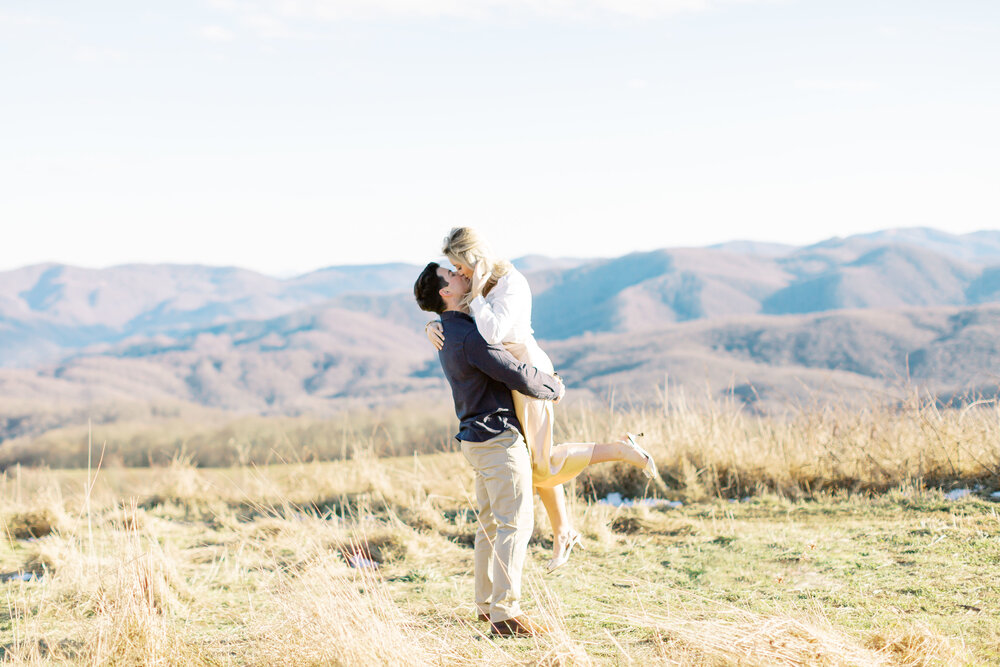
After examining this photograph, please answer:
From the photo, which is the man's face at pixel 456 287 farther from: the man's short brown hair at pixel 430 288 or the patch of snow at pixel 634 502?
the patch of snow at pixel 634 502

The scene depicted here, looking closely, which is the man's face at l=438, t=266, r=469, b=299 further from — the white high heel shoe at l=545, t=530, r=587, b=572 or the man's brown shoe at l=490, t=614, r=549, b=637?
the man's brown shoe at l=490, t=614, r=549, b=637

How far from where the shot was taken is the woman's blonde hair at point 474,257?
11.7ft

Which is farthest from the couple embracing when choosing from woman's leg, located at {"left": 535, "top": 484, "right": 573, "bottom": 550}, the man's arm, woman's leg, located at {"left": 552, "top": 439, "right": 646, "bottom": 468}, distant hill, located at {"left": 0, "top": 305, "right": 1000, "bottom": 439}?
distant hill, located at {"left": 0, "top": 305, "right": 1000, "bottom": 439}

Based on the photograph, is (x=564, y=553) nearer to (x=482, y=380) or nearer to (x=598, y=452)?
(x=598, y=452)

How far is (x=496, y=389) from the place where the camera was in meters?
3.64

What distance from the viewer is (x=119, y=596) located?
12.1ft

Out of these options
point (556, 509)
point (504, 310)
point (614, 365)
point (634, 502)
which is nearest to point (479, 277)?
point (504, 310)

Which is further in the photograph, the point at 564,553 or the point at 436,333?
the point at 564,553

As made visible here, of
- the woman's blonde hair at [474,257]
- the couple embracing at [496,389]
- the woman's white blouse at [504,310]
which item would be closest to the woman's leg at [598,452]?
the couple embracing at [496,389]

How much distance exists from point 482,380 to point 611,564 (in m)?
1.99

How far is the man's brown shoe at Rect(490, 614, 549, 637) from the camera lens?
354 cm

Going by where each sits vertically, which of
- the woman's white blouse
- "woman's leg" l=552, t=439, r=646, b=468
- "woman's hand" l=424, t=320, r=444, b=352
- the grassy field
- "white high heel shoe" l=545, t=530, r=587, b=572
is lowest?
the grassy field

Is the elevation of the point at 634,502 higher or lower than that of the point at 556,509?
lower

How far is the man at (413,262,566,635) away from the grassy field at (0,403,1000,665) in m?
0.16
